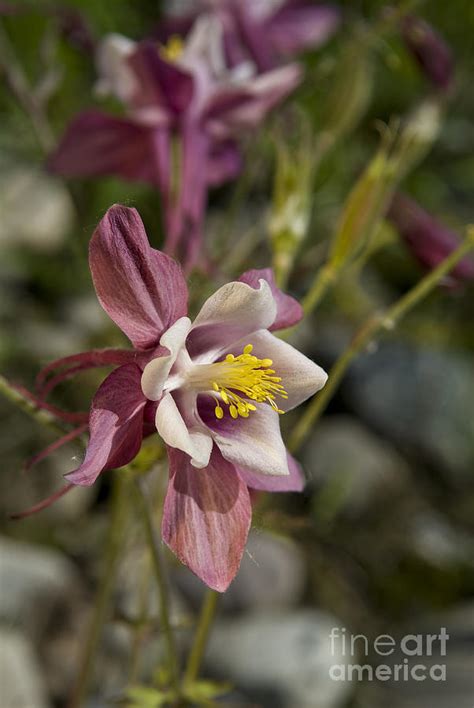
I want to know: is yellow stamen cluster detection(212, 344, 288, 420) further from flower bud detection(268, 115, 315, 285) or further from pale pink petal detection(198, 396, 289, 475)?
flower bud detection(268, 115, 315, 285)

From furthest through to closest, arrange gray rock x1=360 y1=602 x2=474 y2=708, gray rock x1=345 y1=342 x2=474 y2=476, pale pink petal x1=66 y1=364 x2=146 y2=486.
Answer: gray rock x1=345 y1=342 x2=474 y2=476 → gray rock x1=360 y1=602 x2=474 y2=708 → pale pink petal x1=66 y1=364 x2=146 y2=486

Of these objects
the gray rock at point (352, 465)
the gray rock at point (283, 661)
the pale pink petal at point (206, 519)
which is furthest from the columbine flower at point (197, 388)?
the gray rock at point (352, 465)

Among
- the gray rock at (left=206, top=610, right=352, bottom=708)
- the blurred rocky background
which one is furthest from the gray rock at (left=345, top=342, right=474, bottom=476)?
the gray rock at (left=206, top=610, right=352, bottom=708)

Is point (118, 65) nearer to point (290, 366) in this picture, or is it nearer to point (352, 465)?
point (290, 366)

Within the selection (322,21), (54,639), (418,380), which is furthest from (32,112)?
(418,380)

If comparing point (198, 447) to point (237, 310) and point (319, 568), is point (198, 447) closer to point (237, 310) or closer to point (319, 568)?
point (237, 310)

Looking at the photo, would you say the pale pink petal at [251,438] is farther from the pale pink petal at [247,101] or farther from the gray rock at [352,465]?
the gray rock at [352,465]
